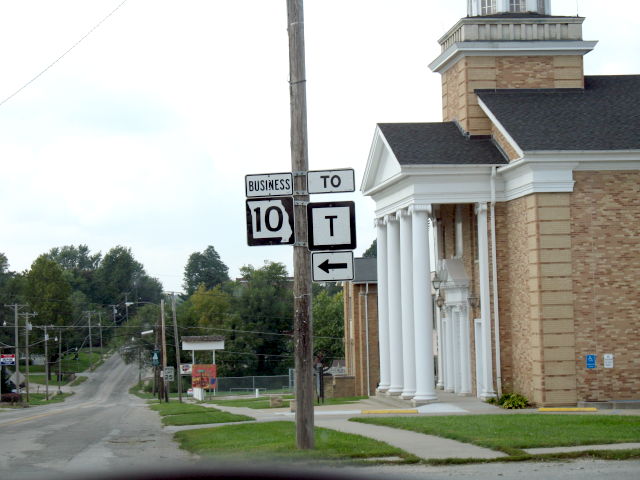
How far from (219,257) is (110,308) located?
23015 mm

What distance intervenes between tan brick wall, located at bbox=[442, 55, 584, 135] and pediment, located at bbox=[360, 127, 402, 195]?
2.64m

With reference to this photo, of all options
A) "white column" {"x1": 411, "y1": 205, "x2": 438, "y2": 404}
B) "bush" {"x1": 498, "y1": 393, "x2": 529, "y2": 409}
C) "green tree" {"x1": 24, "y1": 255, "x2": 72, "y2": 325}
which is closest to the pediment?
"white column" {"x1": 411, "y1": 205, "x2": 438, "y2": 404}

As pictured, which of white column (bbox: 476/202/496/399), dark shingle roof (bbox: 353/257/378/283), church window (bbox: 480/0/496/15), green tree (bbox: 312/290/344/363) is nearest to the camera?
white column (bbox: 476/202/496/399)

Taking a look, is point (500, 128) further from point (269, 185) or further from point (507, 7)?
point (269, 185)

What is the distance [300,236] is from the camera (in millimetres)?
14078

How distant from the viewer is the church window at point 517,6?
32.7 metres

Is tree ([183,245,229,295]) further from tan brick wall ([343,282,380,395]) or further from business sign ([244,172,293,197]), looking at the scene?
business sign ([244,172,293,197])

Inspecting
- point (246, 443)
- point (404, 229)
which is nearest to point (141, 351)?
point (404, 229)

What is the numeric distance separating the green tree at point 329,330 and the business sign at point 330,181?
269 feet

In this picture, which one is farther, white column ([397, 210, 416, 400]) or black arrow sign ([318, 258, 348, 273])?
white column ([397, 210, 416, 400])

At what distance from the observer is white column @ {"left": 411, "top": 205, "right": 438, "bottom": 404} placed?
2811cm

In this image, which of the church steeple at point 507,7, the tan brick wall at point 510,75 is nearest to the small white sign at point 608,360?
the tan brick wall at point 510,75

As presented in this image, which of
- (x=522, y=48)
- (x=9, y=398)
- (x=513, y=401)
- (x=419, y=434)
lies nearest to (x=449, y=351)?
(x=513, y=401)

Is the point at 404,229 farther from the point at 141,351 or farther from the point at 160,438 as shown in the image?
the point at 141,351
